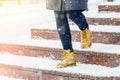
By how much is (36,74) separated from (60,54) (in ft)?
1.61

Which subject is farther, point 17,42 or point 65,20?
point 17,42

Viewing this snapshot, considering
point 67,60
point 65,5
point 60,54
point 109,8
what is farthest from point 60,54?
point 109,8

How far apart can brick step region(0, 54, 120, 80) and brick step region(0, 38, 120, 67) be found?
9 cm

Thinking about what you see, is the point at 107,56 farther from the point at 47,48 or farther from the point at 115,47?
the point at 47,48

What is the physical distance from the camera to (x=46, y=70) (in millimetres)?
4473

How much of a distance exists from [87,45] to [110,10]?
128 cm

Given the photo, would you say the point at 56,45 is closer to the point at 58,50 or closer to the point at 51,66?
the point at 58,50

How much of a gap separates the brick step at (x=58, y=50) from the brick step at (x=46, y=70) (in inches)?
3.4

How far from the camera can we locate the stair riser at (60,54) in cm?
438

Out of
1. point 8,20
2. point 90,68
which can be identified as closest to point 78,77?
point 90,68

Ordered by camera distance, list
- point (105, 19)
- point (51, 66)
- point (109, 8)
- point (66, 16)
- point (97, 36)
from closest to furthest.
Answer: point (66, 16)
point (51, 66)
point (97, 36)
point (105, 19)
point (109, 8)

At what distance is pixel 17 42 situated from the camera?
5.51 metres

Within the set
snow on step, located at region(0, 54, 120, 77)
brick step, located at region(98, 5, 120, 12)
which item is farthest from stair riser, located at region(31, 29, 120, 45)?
brick step, located at region(98, 5, 120, 12)

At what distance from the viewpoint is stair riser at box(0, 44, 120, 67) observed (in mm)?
4383
